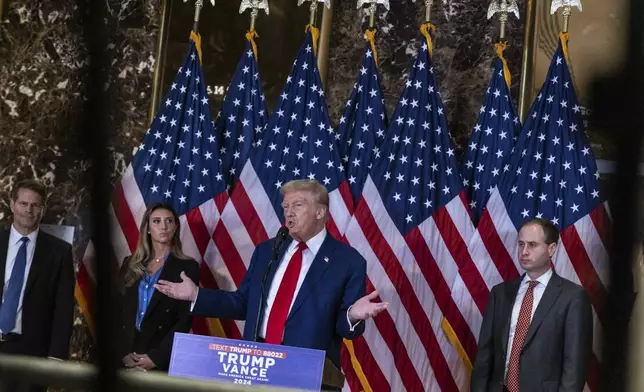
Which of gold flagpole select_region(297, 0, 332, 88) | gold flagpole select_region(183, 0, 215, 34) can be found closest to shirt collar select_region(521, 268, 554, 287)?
gold flagpole select_region(297, 0, 332, 88)

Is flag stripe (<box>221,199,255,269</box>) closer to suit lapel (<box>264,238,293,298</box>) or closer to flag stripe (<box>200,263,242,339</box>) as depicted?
flag stripe (<box>200,263,242,339</box>)

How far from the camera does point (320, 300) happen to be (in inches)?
141

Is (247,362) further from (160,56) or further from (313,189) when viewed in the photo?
(160,56)

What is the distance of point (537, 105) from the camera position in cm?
500

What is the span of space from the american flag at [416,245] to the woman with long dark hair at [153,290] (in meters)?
1.03

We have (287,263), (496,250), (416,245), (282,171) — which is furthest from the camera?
(282,171)

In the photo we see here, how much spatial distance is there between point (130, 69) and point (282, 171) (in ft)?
4.44

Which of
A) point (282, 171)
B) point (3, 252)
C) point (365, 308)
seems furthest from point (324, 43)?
point (365, 308)

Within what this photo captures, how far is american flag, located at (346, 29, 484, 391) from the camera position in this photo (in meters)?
4.82

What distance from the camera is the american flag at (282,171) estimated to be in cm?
505

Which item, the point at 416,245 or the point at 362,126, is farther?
the point at 362,126

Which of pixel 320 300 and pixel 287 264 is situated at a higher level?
pixel 287 264

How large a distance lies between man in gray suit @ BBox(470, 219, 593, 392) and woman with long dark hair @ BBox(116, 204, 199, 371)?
1.52 m

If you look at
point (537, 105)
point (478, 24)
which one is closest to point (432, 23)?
point (478, 24)
